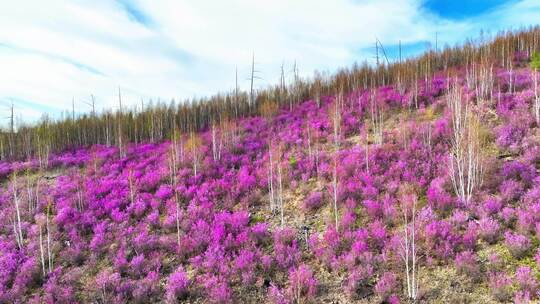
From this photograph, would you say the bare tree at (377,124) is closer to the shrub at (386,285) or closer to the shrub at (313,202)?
the shrub at (313,202)

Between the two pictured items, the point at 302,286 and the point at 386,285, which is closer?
the point at 386,285

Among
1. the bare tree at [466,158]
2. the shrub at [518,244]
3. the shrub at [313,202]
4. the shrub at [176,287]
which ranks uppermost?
the bare tree at [466,158]

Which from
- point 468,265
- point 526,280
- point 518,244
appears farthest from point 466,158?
point 526,280

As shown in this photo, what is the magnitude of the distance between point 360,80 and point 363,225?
1582 cm

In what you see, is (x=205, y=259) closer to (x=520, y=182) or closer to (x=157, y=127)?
(x=520, y=182)

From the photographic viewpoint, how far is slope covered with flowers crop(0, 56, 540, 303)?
774 centimetres

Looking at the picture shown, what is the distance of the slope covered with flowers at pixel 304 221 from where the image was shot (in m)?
7.74

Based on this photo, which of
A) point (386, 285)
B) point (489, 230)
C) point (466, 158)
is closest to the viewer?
point (386, 285)

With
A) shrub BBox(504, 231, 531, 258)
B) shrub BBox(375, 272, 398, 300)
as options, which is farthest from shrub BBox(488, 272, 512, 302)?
shrub BBox(375, 272, 398, 300)

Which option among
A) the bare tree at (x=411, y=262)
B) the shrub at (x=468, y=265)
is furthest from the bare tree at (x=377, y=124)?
the shrub at (x=468, y=265)

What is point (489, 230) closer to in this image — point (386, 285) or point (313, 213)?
point (386, 285)

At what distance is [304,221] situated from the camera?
35.1ft

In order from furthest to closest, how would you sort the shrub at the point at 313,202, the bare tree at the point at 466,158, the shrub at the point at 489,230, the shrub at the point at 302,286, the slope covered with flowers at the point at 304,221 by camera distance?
the shrub at the point at 313,202
the bare tree at the point at 466,158
the shrub at the point at 489,230
the slope covered with flowers at the point at 304,221
the shrub at the point at 302,286

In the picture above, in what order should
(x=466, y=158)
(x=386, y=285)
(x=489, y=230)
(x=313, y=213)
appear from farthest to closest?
1. (x=313, y=213)
2. (x=466, y=158)
3. (x=489, y=230)
4. (x=386, y=285)
